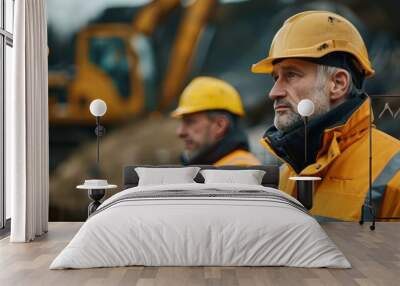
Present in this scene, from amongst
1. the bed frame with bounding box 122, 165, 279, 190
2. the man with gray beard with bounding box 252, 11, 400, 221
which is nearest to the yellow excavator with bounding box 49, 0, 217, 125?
the bed frame with bounding box 122, 165, 279, 190

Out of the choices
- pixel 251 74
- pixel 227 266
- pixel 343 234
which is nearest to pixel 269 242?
pixel 227 266

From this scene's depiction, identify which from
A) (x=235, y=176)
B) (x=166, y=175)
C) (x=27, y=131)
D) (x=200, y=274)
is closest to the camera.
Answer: (x=200, y=274)

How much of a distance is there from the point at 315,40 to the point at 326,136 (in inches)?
45.7

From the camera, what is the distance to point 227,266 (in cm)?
456

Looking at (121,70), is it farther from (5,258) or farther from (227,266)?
(227,266)

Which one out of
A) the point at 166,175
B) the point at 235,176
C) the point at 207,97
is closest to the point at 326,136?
the point at 235,176

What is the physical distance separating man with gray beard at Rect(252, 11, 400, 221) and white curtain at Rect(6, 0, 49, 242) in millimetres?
2861

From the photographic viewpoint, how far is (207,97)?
7.51m

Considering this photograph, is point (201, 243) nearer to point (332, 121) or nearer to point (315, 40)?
point (332, 121)

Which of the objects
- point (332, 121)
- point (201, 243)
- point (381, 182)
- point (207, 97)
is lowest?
point (201, 243)

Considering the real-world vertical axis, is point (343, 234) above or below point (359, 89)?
below

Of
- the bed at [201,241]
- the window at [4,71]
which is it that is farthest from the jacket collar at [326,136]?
the window at [4,71]

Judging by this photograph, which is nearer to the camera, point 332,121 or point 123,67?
point 332,121

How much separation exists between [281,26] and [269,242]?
3673 millimetres
